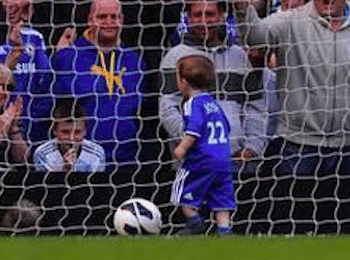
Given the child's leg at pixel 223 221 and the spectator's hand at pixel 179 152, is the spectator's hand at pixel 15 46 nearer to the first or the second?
the spectator's hand at pixel 179 152

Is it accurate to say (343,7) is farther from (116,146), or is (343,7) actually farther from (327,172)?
(116,146)

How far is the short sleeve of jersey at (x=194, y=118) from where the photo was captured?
5652mm

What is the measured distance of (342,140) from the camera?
587cm

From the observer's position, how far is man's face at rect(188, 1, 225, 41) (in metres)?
5.85

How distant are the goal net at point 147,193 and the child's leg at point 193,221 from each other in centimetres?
5

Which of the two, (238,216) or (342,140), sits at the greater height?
(342,140)

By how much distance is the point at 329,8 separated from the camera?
586 centimetres

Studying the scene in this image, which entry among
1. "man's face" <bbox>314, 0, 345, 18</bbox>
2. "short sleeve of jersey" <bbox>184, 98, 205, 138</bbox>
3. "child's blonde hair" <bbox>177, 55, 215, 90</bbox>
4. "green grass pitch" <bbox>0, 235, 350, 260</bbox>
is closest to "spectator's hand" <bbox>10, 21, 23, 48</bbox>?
"child's blonde hair" <bbox>177, 55, 215, 90</bbox>

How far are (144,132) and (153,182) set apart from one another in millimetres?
320

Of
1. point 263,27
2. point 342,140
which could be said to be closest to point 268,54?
point 263,27

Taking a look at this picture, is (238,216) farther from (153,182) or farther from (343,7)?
(343,7)

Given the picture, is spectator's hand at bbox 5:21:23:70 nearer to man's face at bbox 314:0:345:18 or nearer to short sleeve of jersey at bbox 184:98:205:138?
short sleeve of jersey at bbox 184:98:205:138

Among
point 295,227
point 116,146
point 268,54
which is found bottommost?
point 295,227

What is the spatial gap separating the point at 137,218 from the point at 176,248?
67 centimetres
